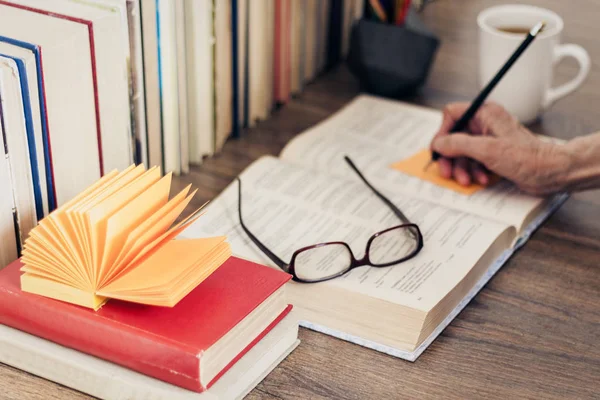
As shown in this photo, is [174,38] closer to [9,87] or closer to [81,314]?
[9,87]

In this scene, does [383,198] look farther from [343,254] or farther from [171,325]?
[171,325]

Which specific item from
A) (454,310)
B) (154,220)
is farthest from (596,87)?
(154,220)

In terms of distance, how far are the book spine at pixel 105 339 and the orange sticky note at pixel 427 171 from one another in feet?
1.62

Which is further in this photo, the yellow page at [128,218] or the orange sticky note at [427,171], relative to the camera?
the orange sticky note at [427,171]

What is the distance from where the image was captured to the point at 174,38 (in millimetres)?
991

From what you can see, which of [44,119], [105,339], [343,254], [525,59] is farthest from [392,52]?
[105,339]

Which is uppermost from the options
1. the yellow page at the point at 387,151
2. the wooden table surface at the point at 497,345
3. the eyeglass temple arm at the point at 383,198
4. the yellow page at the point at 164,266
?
the yellow page at the point at 164,266

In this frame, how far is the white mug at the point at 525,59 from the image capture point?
1.20 metres

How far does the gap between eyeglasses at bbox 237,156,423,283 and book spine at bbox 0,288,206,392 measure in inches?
7.1

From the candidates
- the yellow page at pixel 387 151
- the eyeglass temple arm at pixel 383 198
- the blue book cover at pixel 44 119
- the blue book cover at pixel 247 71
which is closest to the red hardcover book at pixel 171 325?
the blue book cover at pixel 44 119

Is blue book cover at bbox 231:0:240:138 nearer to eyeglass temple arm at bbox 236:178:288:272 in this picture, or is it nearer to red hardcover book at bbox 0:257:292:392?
eyeglass temple arm at bbox 236:178:288:272

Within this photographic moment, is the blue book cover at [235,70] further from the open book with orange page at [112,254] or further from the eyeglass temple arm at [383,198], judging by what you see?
the open book with orange page at [112,254]

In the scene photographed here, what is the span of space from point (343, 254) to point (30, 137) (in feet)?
1.08

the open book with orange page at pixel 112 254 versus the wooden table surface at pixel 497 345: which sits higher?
the open book with orange page at pixel 112 254
